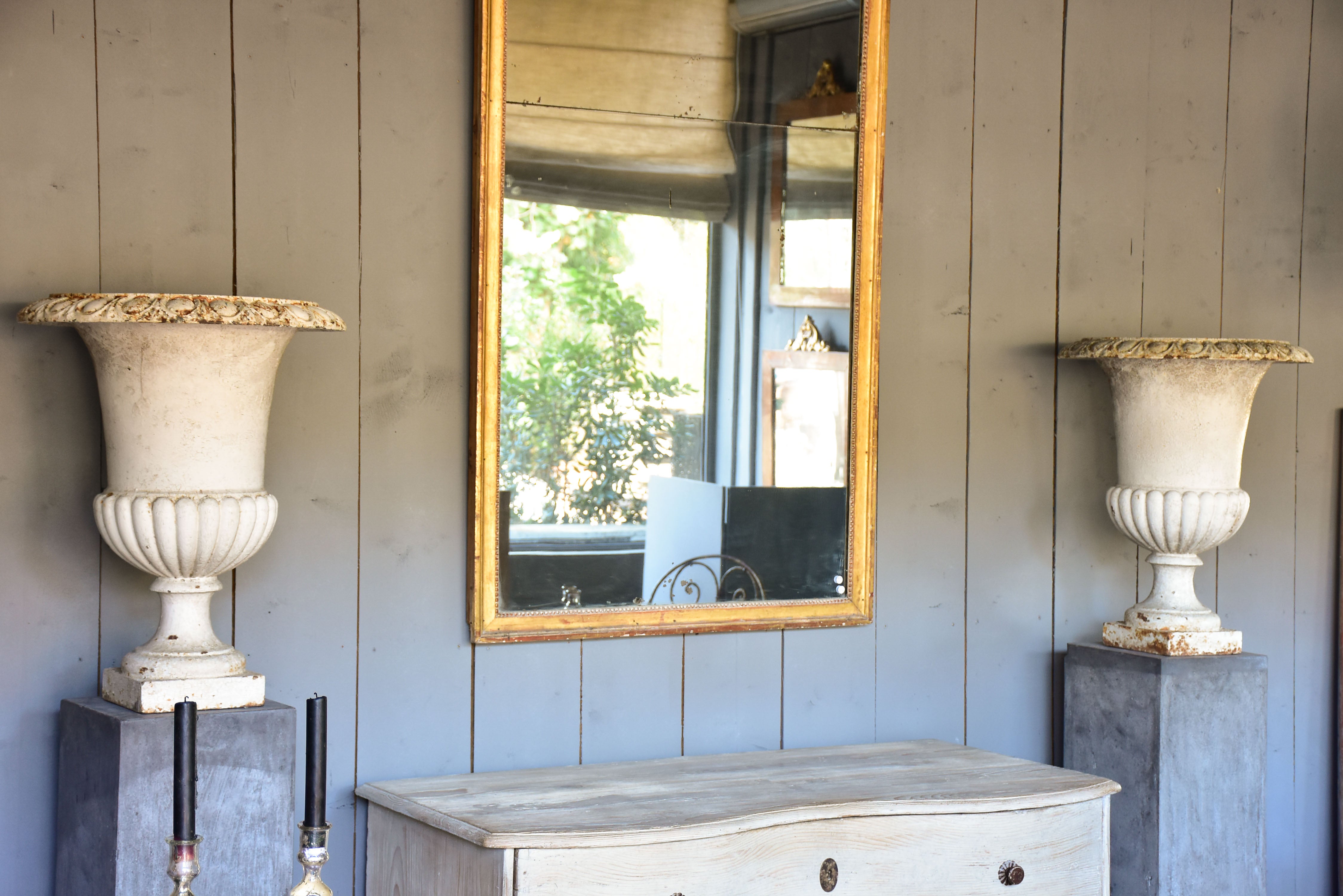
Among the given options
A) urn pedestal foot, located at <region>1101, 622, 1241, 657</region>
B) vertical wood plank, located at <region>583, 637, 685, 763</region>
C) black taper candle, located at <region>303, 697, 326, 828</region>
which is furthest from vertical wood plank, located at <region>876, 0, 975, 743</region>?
black taper candle, located at <region>303, 697, 326, 828</region>

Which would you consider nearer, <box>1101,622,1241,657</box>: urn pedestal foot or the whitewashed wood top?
the whitewashed wood top

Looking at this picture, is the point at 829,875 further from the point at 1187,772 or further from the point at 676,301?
the point at 676,301

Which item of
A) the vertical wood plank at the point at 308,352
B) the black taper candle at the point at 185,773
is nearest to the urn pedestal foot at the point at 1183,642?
the vertical wood plank at the point at 308,352

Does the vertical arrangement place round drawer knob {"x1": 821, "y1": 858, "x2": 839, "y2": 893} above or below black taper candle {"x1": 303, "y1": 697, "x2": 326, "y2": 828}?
below

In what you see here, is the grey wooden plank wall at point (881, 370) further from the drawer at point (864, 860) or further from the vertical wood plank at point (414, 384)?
the drawer at point (864, 860)

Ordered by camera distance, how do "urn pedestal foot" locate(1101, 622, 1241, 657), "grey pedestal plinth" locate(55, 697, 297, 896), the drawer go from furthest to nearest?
"urn pedestal foot" locate(1101, 622, 1241, 657), the drawer, "grey pedestal plinth" locate(55, 697, 297, 896)

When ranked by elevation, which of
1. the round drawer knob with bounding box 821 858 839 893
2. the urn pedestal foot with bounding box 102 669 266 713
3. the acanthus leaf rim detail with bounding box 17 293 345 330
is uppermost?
the acanthus leaf rim detail with bounding box 17 293 345 330

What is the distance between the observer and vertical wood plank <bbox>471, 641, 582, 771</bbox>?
247cm

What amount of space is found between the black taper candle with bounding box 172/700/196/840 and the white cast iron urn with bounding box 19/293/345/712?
0.69 m

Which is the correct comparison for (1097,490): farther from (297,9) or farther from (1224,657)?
(297,9)

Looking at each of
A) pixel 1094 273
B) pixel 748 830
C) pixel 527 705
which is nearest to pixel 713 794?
pixel 748 830

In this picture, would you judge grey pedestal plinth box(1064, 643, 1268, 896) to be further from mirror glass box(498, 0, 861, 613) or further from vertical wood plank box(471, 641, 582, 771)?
vertical wood plank box(471, 641, 582, 771)

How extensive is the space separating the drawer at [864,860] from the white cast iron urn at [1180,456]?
1.74 ft

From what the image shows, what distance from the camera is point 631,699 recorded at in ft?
8.54
